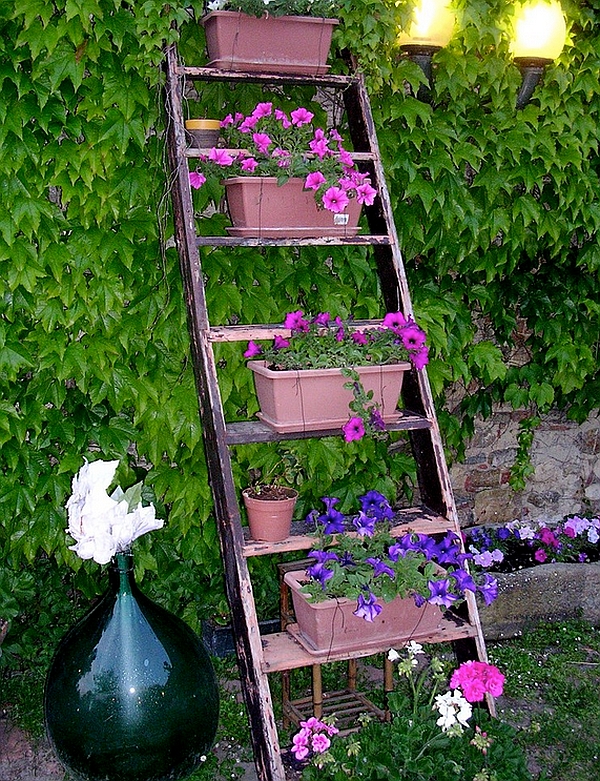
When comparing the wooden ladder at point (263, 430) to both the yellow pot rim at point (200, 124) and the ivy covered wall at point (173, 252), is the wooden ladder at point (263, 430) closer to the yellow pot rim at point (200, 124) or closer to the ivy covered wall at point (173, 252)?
the yellow pot rim at point (200, 124)

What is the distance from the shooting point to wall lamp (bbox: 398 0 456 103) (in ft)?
9.33

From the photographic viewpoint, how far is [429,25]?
9.41 feet

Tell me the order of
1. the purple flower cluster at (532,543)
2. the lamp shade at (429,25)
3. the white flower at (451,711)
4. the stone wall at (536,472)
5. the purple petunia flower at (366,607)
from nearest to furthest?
1. the white flower at (451,711)
2. the purple petunia flower at (366,607)
3. the lamp shade at (429,25)
4. the purple flower cluster at (532,543)
5. the stone wall at (536,472)

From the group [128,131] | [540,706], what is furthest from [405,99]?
[540,706]

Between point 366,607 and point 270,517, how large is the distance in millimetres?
404

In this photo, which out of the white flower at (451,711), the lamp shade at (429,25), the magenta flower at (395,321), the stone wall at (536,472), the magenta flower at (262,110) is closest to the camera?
the white flower at (451,711)

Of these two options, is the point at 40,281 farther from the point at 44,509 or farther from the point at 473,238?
the point at 473,238

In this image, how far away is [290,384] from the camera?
2326 mm

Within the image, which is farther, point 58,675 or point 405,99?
point 405,99

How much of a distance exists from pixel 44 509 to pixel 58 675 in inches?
30.6

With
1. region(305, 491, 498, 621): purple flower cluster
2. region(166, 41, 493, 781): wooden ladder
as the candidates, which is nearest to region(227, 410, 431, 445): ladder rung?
A: region(166, 41, 493, 781): wooden ladder

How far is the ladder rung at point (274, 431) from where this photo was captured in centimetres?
232

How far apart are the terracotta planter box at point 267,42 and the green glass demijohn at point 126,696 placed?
5.01 feet

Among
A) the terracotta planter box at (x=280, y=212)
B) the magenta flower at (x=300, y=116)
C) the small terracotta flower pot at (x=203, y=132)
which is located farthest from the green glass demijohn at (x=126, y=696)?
the magenta flower at (x=300, y=116)
